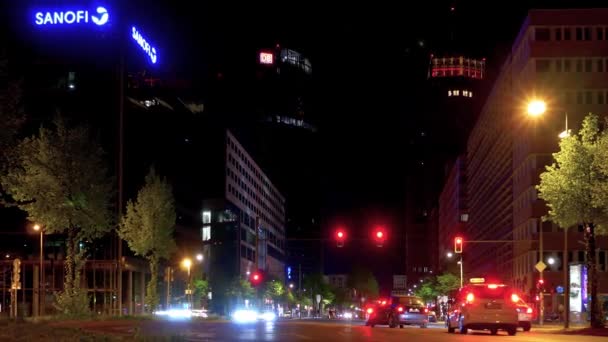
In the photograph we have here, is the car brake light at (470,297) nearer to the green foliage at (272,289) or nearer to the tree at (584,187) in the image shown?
the tree at (584,187)

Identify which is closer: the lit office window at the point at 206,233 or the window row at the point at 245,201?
the lit office window at the point at 206,233

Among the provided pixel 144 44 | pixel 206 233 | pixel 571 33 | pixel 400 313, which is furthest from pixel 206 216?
pixel 400 313

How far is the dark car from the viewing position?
46.2 m

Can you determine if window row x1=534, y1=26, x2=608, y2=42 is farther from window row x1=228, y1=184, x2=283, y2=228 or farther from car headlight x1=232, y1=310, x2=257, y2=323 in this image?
window row x1=228, y1=184, x2=283, y2=228

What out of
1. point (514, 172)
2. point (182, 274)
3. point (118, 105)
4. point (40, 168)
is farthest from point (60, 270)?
point (514, 172)

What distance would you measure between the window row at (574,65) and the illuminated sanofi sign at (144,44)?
1902 inches

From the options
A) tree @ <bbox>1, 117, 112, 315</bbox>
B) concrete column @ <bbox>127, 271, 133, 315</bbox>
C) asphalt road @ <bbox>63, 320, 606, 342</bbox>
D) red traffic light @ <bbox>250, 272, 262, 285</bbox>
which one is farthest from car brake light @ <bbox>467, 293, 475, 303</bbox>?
concrete column @ <bbox>127, 271, 133, 315</bbox>

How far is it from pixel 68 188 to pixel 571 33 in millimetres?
63190

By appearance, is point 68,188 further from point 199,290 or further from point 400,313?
point 199,290

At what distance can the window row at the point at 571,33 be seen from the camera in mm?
90438

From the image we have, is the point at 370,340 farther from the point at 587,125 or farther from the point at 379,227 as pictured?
the point at 379,227

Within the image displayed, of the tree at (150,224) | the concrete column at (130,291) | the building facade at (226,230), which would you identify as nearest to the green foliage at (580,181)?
the tree at (150,224)

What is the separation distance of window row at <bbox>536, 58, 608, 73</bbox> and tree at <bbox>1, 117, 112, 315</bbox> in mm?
57748

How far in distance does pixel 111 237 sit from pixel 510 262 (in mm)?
51686
